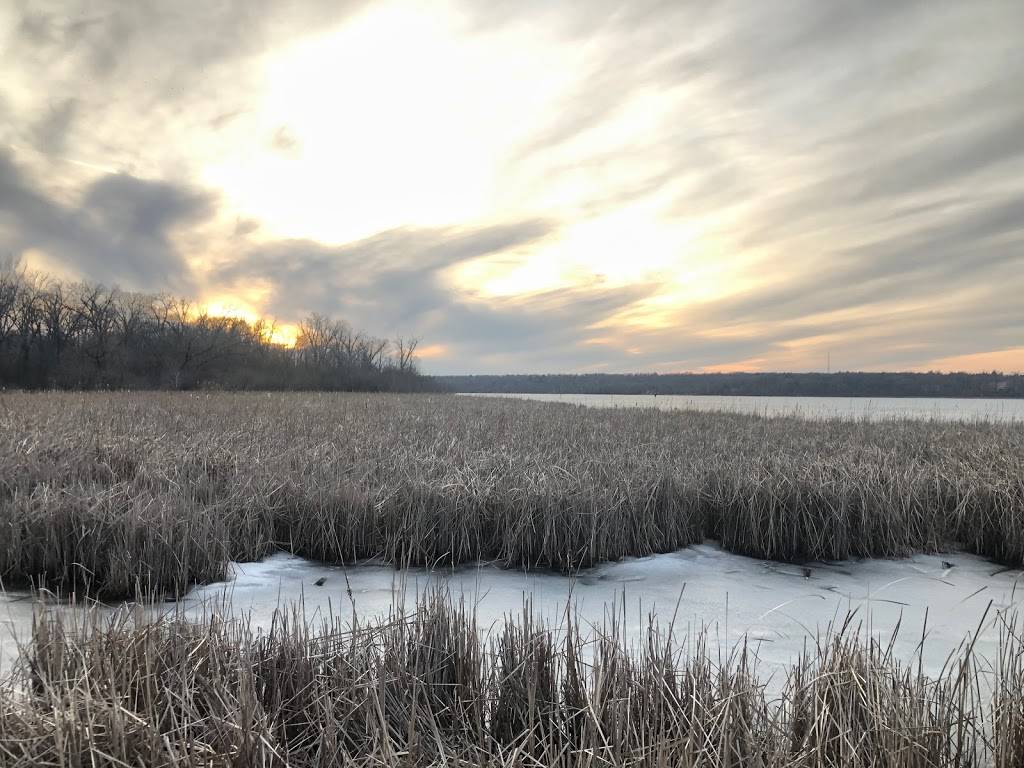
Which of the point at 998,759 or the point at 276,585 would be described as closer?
the point at 998,759

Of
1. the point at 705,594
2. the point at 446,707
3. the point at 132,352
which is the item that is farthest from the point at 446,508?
the point at 132,352

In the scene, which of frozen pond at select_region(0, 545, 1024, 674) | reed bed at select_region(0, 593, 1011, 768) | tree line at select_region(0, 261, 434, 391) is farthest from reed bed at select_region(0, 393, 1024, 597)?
tree line at select_region(0, 261, 434, 391)

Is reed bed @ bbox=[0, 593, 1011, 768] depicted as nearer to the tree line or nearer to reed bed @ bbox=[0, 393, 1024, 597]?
reed bed @ bbox=[0, 393, 1024, 597]

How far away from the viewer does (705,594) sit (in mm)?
5117

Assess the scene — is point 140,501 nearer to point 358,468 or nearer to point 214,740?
point 358,468

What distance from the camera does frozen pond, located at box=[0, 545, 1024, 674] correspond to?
410 centimetres

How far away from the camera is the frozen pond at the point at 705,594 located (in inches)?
161

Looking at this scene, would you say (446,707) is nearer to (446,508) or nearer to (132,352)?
(446,508)

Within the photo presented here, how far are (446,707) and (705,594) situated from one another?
3.25 m

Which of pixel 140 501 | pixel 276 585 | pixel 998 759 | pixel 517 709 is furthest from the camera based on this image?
pixel 140 501

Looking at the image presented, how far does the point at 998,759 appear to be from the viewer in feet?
7.40

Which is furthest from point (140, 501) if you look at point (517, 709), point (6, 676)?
point (517, 709)

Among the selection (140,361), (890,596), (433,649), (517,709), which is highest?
(140,361)

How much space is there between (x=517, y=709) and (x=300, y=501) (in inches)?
177
